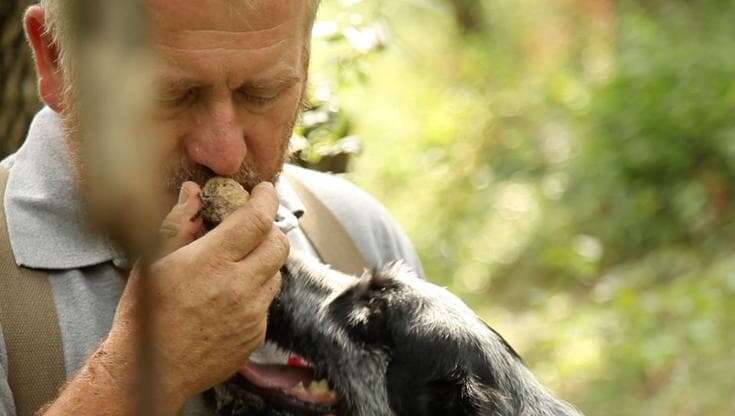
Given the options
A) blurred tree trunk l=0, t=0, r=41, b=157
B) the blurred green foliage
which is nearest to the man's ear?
blurred tree trunk l=0, t=0, r=41, b=157

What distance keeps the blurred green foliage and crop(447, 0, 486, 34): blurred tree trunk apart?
44cm

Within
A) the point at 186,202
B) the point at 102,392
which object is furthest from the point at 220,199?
the point at 102,392

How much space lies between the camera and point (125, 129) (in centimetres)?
65

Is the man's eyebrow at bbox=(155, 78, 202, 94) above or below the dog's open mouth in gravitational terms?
above

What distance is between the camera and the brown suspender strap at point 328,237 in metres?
3.21

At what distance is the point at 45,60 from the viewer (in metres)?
2.75

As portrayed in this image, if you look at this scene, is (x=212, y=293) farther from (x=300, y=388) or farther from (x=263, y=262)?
(x=300, y=388)

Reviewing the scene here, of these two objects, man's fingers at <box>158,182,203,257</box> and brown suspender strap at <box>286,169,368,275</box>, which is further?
brown suspender strap at <box>286,169,368,275</box>

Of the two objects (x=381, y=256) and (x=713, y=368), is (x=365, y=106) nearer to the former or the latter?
(x=713, y=368)

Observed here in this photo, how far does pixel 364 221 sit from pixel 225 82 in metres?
0.94

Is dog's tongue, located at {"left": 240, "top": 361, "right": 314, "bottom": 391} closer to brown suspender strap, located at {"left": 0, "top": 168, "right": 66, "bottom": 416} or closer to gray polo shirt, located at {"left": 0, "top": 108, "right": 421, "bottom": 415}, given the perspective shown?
gray polo shirt, located at {"left": 0, "top": 108, "right": 421, "bottom": 415}

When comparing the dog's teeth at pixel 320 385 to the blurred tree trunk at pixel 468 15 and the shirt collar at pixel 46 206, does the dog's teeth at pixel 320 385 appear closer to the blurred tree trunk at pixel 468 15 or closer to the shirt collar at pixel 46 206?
the shirt collar at pixel 46 206

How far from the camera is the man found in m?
2.24

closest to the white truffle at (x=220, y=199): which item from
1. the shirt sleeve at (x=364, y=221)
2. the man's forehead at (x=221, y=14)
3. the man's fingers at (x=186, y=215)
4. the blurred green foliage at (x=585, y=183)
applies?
the man's fingers at (x=186, y=215)
